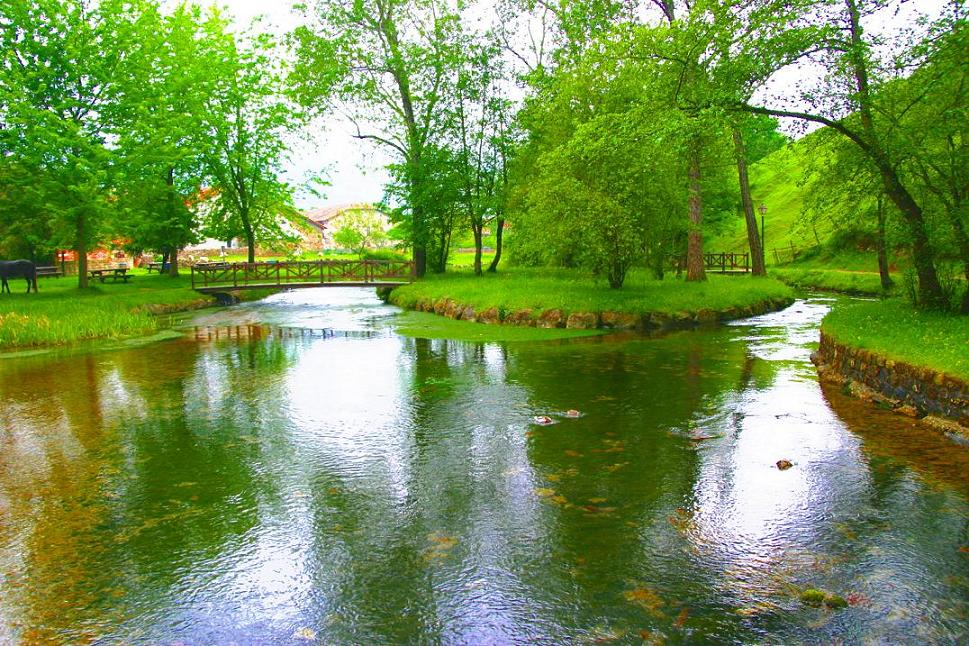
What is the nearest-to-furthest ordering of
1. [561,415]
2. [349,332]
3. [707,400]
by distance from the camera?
[561,415], [707,400], [349,332]

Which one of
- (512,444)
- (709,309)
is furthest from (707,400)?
(709,309)

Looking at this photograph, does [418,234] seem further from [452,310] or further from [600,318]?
[600,318]

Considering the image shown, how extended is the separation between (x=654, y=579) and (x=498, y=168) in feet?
114

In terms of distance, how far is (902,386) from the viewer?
1062 centimetres

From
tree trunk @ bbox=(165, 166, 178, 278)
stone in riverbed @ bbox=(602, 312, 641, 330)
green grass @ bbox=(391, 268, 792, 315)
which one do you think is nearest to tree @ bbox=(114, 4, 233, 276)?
tree trunk @ bbox=(165, 166, 178, 278)

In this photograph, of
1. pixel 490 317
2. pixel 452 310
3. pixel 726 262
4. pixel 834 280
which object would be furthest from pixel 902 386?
pixel 726 262

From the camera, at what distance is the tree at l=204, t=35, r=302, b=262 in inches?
1502

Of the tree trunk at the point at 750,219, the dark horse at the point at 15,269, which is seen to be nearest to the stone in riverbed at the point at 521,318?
the tree trunk at the point at 750,219

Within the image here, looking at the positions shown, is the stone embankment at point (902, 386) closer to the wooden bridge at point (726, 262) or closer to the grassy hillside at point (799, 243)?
the grassy hillside at point (799, 243)

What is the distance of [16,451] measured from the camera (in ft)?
30.5

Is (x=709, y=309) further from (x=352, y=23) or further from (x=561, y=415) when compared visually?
(x=352, y=23)

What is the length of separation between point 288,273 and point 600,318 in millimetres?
19969

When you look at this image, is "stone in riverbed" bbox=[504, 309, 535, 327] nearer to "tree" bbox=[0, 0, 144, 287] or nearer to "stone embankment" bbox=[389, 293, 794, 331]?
"stone embankment" bbox=[389, 293, 794, 331]

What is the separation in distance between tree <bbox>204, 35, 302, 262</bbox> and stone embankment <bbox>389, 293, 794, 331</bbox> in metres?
21.4
